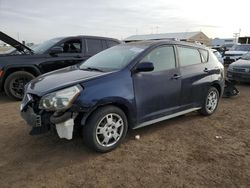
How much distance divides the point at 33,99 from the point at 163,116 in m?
2.19

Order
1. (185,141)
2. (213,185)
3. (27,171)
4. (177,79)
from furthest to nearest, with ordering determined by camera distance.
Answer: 1. (177,79)
2. (185,141)
3. (27,171)
4. (213,185)

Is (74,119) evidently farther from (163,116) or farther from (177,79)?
(177,79)

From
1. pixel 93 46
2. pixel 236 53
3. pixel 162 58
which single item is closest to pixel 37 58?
pixel 93 46

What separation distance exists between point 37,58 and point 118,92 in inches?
167

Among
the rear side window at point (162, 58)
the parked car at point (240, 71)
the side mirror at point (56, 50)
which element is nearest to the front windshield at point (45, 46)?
the side mirror at point (56, 50)

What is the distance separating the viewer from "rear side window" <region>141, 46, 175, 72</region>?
4.23m

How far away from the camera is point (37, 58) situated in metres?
7.00

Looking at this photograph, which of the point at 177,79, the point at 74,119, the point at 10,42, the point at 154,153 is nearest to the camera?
the point at 74,119

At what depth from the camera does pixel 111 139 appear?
378 centimetres

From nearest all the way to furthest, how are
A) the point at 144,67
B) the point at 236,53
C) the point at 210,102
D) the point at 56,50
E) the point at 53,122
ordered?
the point at 53,122 → the point at 144,67 → the point at 210,102 → the point at 56,50 → the point at 236,53

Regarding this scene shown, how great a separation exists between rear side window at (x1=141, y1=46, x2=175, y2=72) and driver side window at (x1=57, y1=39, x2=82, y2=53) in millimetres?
3909

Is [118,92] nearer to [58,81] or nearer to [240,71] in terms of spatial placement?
[58,81]

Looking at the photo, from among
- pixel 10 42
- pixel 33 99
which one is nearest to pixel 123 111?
pixel 33 99

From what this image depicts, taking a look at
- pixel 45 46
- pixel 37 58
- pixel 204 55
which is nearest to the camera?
pixel 204 55
